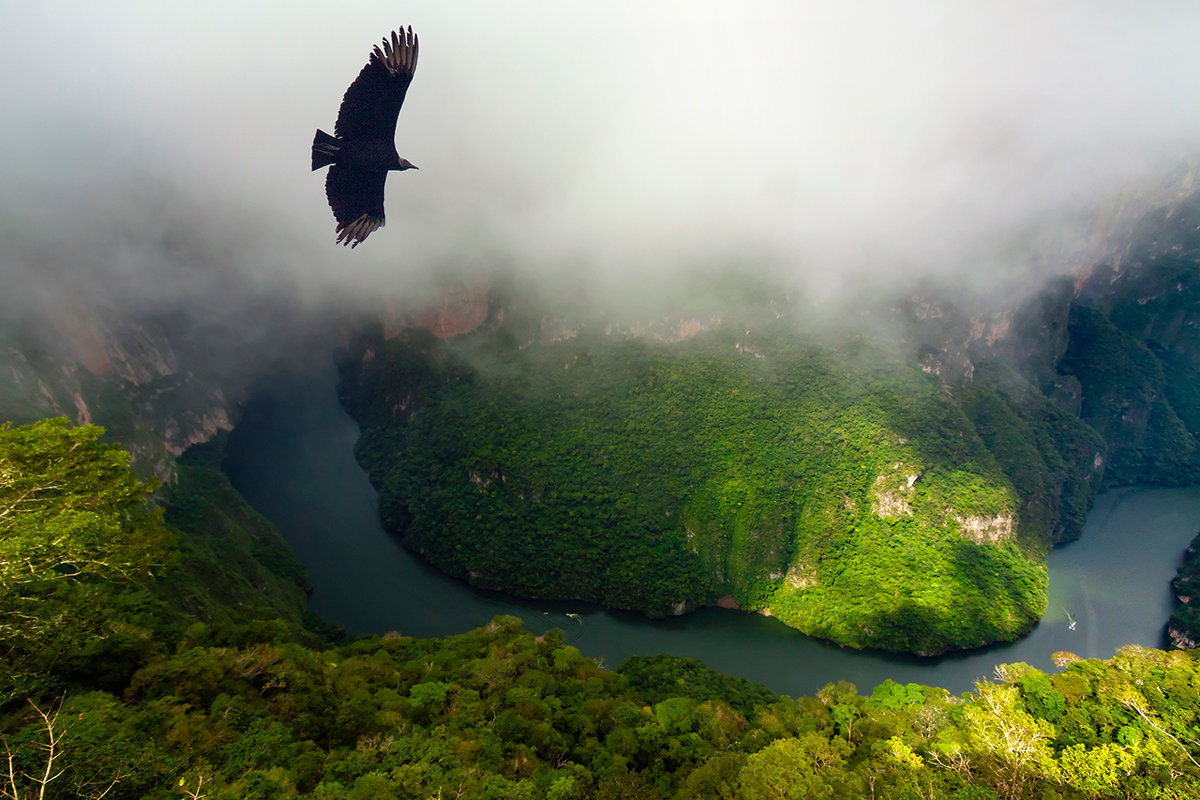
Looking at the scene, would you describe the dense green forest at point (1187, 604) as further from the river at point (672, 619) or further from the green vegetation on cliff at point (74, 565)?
the green vegetation on cliff at point (74, 565)

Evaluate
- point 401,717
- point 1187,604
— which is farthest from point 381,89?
point 1187,604

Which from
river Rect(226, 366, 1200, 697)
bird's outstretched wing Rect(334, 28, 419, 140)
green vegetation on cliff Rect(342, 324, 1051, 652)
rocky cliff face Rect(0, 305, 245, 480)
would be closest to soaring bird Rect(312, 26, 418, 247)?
bird's outstretched wing Rect(334, 28, 419, 140)

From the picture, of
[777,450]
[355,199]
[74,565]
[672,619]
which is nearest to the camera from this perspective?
[355,199]

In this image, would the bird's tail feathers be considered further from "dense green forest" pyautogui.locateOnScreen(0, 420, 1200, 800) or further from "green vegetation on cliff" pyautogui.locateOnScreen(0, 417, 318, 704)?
"green vegetation on cliff" pyautogui.locateOnScreen(0, 417, 318, 704)

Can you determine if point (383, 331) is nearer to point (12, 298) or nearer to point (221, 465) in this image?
point (221, 465)

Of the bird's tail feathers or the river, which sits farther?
the river

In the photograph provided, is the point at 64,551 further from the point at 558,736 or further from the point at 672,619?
the point at 672,619

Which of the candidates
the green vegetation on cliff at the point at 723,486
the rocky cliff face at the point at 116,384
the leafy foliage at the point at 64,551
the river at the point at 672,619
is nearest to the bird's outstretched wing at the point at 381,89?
the leafy foliage at the point at 64,551
